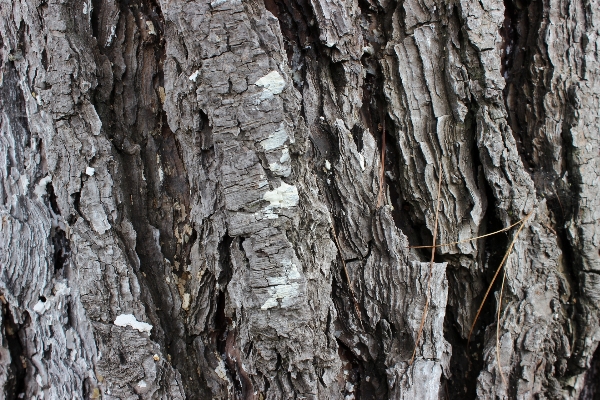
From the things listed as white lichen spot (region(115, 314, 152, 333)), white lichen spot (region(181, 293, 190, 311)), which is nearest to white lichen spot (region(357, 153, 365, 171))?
white lichen spot (region(181, 293, 190, 311))

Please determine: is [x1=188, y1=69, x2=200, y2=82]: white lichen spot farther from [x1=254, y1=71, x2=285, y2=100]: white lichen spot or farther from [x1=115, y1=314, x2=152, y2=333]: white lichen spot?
[x1=115, y1=314, x2=152, y2=333]: white lichen spot

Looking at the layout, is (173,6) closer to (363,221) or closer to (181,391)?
(363,221)

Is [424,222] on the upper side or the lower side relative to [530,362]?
upper

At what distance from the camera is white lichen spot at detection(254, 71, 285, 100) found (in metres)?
1.16

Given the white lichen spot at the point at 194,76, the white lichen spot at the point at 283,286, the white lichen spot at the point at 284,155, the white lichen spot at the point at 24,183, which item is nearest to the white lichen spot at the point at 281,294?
the white lichen spot at the point at 283,286

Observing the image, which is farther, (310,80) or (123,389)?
(310,80)

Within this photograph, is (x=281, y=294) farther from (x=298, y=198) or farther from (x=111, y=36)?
(x=111, y=36)

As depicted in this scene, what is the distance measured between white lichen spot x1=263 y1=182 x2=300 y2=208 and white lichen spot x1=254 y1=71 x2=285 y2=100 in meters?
0.25

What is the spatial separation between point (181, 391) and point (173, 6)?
3.68ft

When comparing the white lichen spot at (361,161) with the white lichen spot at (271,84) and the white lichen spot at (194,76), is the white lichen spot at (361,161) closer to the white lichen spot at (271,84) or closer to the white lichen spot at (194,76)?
the white lichen spot at (271,84)

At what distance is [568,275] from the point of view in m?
1.38

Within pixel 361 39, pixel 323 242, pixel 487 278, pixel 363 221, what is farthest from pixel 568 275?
pixel 361 39

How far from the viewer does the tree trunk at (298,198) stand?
3.87ft

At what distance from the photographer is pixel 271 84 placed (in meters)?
1.16
